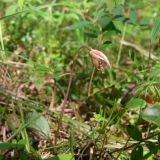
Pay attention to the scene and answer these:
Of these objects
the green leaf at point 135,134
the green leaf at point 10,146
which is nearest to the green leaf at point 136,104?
the green leaf at point 135,134

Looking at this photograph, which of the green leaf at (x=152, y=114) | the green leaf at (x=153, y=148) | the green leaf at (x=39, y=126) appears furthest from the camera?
the green leaf at (x=39, y=126)

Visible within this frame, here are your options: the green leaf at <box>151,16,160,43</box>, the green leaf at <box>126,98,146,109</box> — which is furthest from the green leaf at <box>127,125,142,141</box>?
the green leaf at <box>151,16,160,43</box>

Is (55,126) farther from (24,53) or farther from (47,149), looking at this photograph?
(24,53)

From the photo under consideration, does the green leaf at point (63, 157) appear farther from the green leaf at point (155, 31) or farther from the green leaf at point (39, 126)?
the green leaf at point (155, 31)

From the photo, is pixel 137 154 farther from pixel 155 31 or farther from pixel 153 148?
pixel 155 31

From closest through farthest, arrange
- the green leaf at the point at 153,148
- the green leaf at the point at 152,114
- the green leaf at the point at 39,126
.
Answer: the green leaf at the point at 152,114
the green leaf at the point at 153,148
the green leaf at the point at 39,126

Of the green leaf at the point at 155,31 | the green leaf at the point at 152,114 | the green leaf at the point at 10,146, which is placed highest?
the green leaf at the point at 155,31

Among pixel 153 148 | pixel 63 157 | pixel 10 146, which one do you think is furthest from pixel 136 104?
pixel 10 146

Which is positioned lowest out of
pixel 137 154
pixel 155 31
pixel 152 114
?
pixel 137 154

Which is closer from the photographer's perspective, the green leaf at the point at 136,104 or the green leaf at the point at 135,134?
the green leaf at the point at 136,104

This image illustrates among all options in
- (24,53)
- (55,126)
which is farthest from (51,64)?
(55,126)

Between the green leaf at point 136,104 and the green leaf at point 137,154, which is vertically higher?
the green leaf at point 136,104
